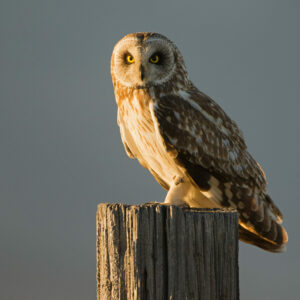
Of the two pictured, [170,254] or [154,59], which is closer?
[170,254]

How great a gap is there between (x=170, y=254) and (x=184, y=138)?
6.21 ft

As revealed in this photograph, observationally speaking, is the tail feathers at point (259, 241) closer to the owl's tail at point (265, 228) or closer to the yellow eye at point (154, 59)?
the owl's tail at point (265, 228)

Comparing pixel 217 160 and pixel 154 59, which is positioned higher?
pixel 154 59

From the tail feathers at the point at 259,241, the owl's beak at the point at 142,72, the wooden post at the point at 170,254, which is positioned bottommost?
the wooden post at the point at 170,254

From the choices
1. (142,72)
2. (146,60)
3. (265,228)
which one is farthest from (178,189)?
(146,60)

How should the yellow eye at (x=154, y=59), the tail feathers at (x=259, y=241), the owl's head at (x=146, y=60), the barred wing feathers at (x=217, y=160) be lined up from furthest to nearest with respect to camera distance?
the tail feathers at (x=259, y=241) < the yellow eye at (x=154, y=59) < the owl's head at (x=146, y=60) < the barred wing feathers at (x=217, y=160)

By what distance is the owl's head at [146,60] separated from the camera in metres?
5.09

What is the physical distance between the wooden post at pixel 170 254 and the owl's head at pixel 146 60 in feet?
6.84

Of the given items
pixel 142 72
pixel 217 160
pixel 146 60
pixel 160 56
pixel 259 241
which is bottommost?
pixel 259 241

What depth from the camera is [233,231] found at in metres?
3.49

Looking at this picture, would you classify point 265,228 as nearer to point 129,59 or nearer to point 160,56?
point 160,56

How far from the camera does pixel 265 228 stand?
Answer: 203 inches

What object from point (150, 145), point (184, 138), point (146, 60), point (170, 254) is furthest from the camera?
point (150, 145)

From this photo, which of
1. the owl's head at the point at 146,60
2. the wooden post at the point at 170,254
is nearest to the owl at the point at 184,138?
the owl's head at the point at 146,60
